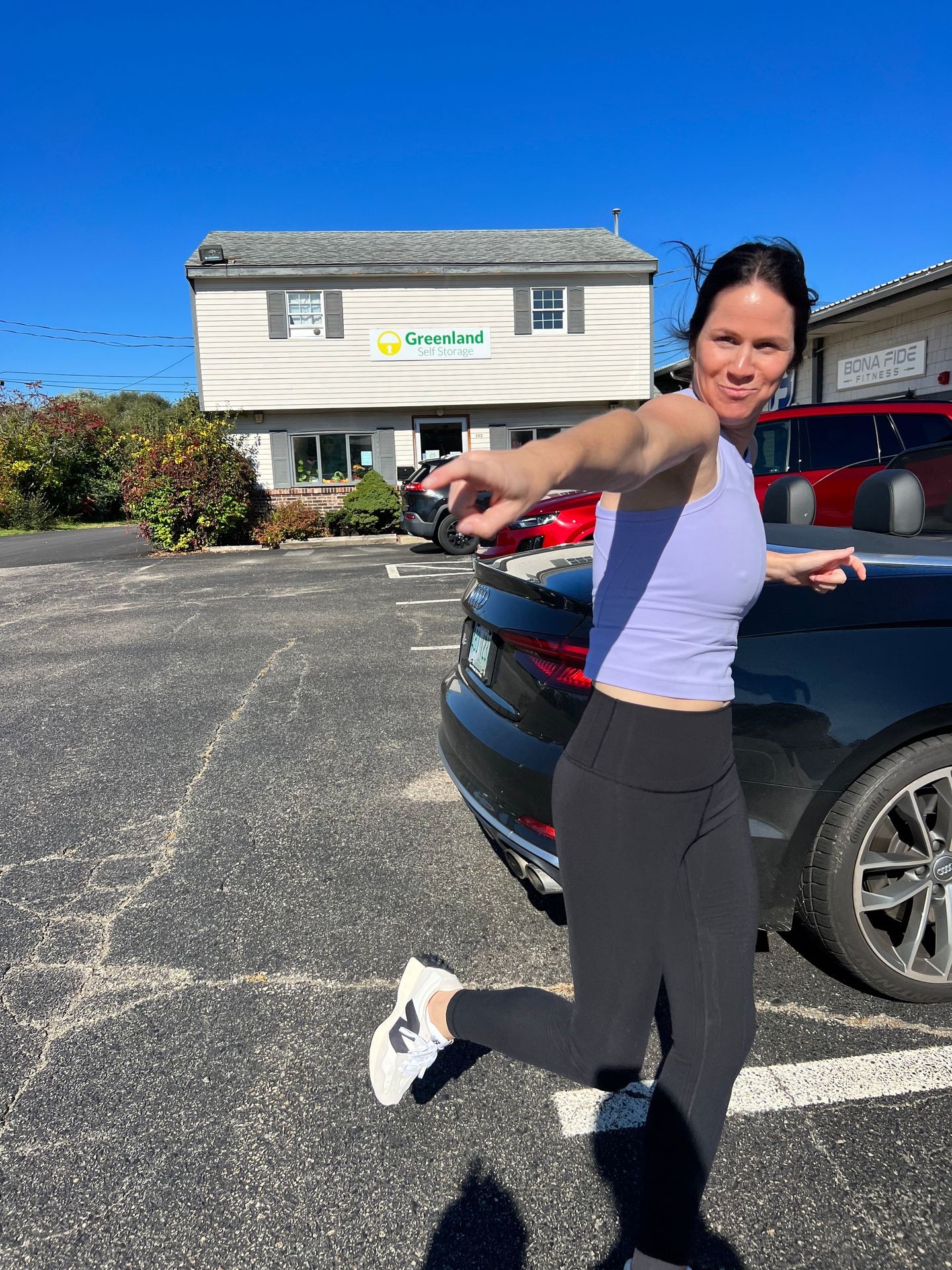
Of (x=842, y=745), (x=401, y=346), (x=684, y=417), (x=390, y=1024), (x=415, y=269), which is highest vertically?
(x=415, y=269)

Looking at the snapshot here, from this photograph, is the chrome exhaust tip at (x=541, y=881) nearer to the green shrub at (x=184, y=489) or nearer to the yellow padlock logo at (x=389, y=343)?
the green shrub at (x=184, y=489)

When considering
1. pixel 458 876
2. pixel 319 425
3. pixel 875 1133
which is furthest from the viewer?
pixel 319 425

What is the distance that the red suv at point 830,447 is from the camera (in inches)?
289

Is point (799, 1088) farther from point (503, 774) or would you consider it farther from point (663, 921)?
point (503, 774)

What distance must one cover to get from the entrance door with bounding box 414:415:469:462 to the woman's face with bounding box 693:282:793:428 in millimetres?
20339

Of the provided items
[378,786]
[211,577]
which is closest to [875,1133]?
[378,786]

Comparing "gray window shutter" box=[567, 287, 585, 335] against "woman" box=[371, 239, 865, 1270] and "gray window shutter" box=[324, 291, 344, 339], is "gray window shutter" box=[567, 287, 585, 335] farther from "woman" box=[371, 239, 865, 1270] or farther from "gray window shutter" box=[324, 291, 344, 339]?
"woman" box=[371, 239, 865, 1270]

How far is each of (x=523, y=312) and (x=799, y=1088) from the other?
21.2m

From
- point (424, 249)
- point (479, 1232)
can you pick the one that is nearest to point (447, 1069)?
point (479, 1232)

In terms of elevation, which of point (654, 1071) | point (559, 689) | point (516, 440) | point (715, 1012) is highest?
point (516, 440)

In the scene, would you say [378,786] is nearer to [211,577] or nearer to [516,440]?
[211,577]

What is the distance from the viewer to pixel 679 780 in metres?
1.52

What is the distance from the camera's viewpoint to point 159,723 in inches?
216

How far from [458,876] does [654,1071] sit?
1.23 metres
